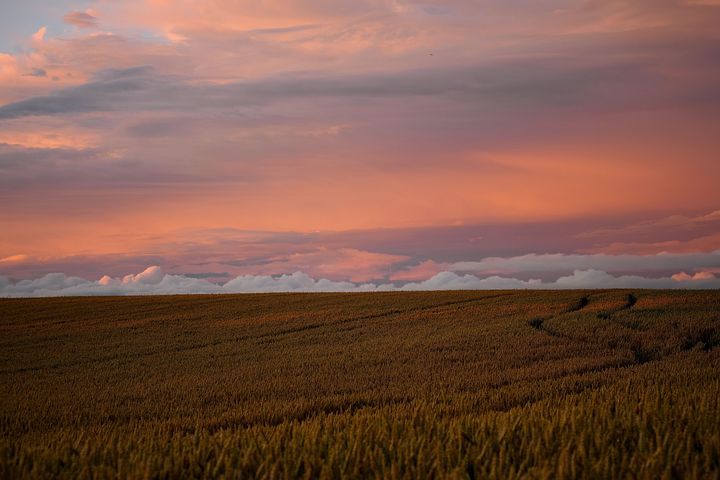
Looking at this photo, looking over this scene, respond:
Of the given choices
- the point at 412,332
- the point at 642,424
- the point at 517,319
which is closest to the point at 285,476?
the point at 642,424

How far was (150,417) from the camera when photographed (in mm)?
15422

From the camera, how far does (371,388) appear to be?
17.9 m

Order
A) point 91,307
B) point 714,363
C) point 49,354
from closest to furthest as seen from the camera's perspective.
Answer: point 714,363
point 49,354
point 91,307

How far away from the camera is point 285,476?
4871 millimetres

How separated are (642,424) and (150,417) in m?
12.6

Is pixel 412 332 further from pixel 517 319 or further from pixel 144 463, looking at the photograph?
pixel 144 463

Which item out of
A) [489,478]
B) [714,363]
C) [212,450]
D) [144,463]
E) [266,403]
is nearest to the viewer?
[489,478]

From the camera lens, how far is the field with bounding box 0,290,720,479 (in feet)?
17.6

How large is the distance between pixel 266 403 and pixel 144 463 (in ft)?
33.2

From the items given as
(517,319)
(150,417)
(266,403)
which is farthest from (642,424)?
(517,319)

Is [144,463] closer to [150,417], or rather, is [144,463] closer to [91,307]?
[150,417]

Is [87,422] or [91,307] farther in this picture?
[91,307]

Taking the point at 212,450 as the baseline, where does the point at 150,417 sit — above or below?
below

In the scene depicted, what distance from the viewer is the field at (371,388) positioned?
5.35 metres
